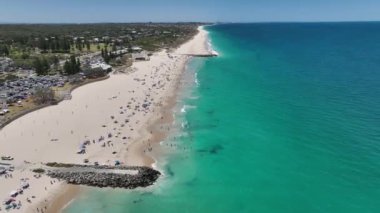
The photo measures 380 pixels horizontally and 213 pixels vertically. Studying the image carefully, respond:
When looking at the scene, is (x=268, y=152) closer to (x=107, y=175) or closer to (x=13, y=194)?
(x=107, y=175)

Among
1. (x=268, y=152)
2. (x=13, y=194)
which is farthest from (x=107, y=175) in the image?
(x=268, y=152)

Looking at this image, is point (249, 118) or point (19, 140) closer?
point (19, 140)

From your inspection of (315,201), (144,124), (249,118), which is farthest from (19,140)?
(315,201)

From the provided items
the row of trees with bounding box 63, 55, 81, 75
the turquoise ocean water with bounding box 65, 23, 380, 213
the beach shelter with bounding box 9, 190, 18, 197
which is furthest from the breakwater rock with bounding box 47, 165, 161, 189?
the row of trees with bounding box 63, 55, 81, 75

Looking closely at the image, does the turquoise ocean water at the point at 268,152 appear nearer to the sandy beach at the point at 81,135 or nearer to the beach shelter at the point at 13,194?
the sandy beach at the point at 81,135

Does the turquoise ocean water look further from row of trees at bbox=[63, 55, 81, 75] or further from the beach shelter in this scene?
row of trees at bbox=[63, 55, 81, 75]

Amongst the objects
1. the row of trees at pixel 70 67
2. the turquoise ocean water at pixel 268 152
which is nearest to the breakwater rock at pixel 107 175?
the turquoise ocean water at pixel 268 152

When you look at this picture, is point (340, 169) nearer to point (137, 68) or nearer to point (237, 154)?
point (237, 154)
